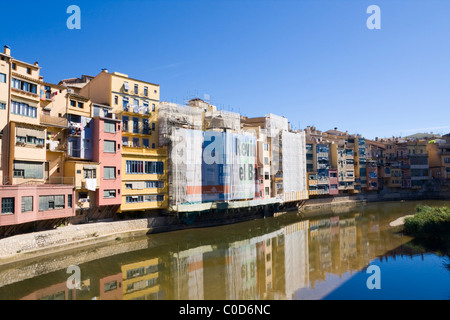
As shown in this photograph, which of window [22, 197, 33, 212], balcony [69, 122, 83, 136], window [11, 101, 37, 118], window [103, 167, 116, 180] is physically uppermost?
window [11, 101, 37, 118]

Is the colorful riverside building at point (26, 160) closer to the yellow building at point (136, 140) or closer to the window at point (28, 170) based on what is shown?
the window at point (28, 170)

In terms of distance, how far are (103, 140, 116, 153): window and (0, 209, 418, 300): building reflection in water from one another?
11531 millimetres

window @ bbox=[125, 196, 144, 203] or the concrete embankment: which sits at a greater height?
window @ bbox=[125, 196, 144, 203]

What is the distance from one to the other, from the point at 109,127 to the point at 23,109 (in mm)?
7929

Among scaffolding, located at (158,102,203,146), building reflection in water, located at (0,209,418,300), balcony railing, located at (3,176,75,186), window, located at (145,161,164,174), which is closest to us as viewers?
building reflection in water, located at (0,209,418,300)

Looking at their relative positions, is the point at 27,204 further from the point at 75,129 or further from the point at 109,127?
the point at 109,127

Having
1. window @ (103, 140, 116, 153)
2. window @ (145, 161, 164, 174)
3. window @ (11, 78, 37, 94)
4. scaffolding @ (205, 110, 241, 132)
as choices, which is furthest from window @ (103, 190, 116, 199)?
scaffolding @ (205, 110, 241, 132)

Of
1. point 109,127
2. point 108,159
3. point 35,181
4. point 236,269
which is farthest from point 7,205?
point 236,269

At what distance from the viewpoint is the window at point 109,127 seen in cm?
3165

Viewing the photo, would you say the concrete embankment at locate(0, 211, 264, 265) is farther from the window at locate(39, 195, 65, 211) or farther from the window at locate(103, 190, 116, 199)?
the window at locate(103, 190, 116, 199)

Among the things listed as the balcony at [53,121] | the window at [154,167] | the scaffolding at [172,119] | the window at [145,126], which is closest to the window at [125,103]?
the window at [145,126]

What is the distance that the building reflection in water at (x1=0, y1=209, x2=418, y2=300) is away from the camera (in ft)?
59.3

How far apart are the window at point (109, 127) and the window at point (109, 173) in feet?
13.3
